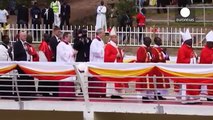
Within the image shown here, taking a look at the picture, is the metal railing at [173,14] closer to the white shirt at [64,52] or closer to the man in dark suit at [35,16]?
the man in dark suit at [35,16]

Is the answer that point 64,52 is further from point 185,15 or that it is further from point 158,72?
point 185,15

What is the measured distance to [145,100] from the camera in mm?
13727

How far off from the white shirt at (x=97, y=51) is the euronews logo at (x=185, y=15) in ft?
48.6

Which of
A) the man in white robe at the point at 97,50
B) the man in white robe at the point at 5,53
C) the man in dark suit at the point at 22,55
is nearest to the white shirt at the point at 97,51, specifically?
the man in white robe at the point at 97,50

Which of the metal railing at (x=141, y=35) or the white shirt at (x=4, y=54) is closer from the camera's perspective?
the white shirt at (x=4, y=54)

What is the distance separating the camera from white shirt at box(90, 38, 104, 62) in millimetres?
15391

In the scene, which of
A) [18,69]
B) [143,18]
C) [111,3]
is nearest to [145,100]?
[18,69]

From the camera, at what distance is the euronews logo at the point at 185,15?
98.6 feet

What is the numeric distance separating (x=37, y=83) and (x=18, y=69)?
1.55ft

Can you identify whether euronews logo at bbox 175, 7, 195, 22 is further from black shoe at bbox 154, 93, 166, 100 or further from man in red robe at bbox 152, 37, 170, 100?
black shoe at bbox 154, 93, 166, 100

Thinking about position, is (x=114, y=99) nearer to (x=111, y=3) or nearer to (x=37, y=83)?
(x=37, y=83)

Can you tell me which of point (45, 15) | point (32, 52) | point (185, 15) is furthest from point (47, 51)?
point (185, 15)

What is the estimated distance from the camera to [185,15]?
30344 millimetres

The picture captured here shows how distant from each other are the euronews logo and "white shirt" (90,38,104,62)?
14.8 meters
